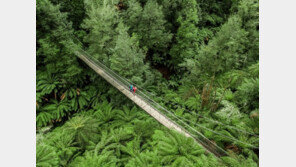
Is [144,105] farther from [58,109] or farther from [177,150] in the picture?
[58,109]

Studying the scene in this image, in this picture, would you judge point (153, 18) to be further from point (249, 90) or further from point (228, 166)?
point (228, 166)

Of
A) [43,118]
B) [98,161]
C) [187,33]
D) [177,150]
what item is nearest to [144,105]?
[177,150]

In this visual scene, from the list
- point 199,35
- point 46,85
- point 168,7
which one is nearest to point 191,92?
point 199,35

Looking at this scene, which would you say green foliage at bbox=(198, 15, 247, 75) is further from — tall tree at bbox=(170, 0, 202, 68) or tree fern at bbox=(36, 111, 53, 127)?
tree fern at bbox=(36, 111, 53, 127)

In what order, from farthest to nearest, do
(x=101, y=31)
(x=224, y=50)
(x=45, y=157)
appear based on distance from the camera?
(x=101, y=31)
(x=224, y=50)
(x=45, y=157)

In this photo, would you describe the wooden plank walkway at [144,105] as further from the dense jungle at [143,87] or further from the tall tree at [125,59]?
the tall tree at [125,59]

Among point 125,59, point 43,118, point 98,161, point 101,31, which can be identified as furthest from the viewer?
point 43,118

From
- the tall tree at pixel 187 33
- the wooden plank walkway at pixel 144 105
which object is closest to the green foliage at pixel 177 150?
the wooden plank walkway at pixel 144 105
